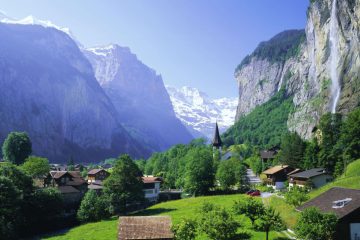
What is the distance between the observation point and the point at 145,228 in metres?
45.7

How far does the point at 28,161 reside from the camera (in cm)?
10925

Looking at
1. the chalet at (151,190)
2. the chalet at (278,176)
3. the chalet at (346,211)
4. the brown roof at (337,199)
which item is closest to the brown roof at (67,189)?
the chalet at (151,190)

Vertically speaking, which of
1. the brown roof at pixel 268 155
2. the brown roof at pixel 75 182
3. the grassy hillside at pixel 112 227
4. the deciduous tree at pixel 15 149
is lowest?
the grassy hillside at pixel 112 227

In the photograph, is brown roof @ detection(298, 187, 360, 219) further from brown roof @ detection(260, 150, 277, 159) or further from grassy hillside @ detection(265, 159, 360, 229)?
brown roof @ detection(260, 150, 277, 159)

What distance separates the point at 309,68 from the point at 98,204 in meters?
138

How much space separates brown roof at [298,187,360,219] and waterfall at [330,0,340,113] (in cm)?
8451

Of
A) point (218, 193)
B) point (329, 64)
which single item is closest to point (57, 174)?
point (218, 193)

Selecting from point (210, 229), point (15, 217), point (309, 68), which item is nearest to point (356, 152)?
point (210, 229)

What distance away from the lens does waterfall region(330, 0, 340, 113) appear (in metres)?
129

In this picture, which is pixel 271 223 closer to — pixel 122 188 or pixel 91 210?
pixel 122 188

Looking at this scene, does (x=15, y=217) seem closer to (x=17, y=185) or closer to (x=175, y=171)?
(x=17, y=185)

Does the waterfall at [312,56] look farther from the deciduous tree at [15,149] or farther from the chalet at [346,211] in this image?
the chalet at [346,211]

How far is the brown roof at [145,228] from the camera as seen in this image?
44938 millimetres

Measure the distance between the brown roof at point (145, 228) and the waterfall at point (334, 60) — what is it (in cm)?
9380
